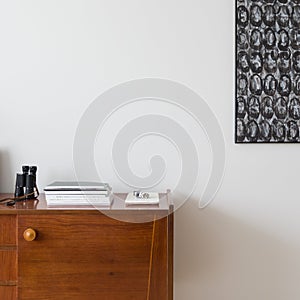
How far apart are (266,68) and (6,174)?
55.4 inches

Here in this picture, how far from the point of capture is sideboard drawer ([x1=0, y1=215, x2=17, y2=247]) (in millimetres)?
1924

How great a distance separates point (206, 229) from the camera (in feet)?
7.96

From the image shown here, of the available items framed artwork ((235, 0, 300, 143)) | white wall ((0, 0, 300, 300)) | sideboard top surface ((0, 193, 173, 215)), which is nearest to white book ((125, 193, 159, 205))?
sideboard top surface ((0, 193, 173, 215))

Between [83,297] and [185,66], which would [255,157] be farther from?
[83,297]

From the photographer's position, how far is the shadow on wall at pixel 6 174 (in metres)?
2.38

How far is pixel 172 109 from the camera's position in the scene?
7.82ft

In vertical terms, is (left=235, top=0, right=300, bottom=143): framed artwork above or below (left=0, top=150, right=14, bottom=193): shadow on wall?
above

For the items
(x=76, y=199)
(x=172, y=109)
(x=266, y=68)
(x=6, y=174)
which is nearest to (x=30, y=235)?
(x=76, y=199)

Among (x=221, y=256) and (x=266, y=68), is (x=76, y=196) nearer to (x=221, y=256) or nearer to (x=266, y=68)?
(x=221, y=256)

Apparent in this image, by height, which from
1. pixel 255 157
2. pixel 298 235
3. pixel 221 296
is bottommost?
pixel 221 296

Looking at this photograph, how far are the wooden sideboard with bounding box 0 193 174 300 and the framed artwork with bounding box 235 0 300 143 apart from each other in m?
0.78

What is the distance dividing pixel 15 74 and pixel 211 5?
1036 mm

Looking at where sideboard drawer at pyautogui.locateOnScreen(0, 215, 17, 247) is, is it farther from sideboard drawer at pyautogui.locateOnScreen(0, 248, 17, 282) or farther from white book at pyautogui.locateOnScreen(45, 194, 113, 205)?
white book at pyautogui.locateOnScreen(45, 194, 113, 205)

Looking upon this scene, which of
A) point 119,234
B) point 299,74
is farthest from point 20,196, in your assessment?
point 299,74
